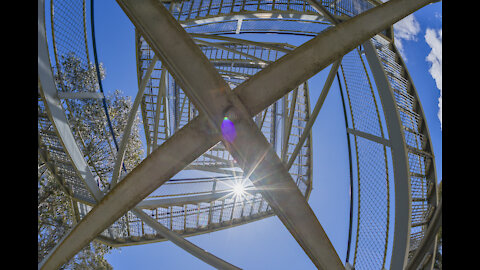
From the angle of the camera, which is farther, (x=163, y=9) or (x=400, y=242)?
(x=400, y=242)

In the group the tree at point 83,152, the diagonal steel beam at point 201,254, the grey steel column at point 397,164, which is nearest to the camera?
the diagonal steel beam at point 201,254

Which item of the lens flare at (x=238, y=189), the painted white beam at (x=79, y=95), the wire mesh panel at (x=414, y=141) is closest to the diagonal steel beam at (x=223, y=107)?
the wire mesh panel at (x=414, y=141)

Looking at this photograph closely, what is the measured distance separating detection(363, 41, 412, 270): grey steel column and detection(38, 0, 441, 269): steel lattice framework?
0.03 m

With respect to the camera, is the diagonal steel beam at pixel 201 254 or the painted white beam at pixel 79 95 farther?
the painted white beam at pixel 79 95

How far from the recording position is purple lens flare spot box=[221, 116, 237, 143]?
3371 millimetres

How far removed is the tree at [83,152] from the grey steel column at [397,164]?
8.31 meters

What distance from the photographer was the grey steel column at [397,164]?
6898 millimetres

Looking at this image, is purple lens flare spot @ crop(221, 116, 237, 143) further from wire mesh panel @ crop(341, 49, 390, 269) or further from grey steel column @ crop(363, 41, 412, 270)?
wire mesh panel @ crop(341, 49, 390, 269)

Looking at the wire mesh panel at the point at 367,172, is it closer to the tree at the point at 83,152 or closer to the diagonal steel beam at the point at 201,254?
the diagonal steel beam at the point at 201,254

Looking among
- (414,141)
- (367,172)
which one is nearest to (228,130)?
(414,141)

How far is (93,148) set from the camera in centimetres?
1299

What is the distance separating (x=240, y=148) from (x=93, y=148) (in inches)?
459

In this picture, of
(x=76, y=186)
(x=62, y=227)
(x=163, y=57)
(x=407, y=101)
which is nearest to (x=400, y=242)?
(x=407, y=101)
